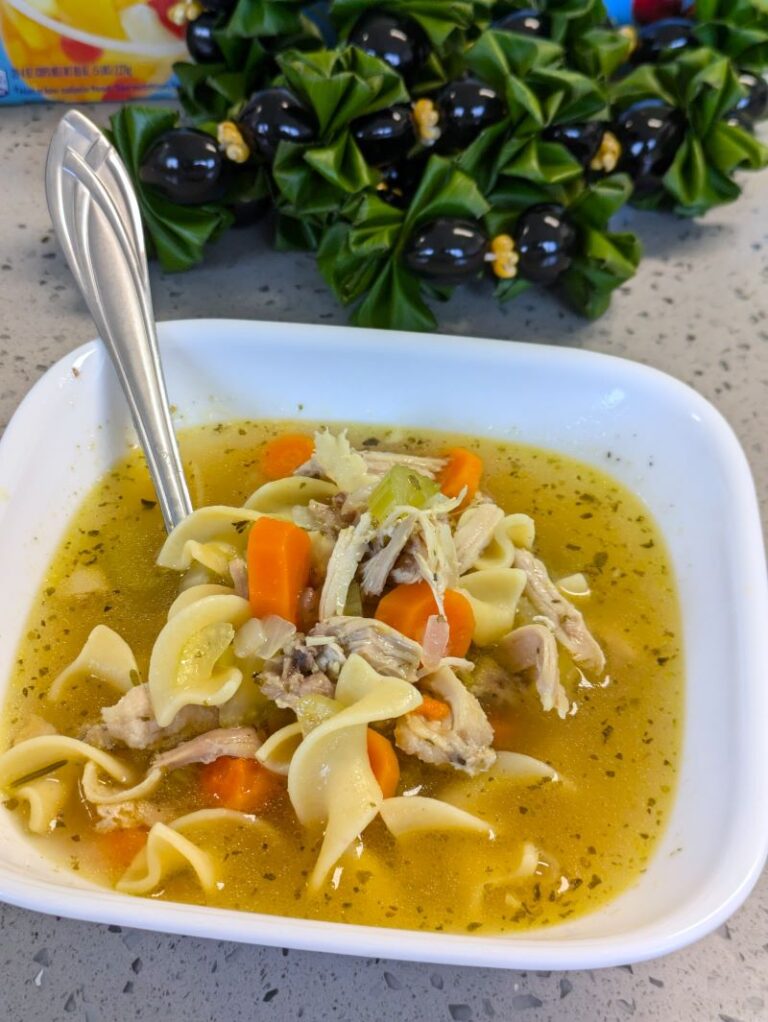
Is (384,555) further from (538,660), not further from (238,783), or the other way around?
(238,783)

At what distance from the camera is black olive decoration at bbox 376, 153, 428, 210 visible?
9.21 feet

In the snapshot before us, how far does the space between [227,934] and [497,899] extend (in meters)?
0.54

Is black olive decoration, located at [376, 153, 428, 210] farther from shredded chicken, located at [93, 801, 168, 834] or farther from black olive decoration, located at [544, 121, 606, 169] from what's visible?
shredded chicken, located at [93, 801, 168, 834]

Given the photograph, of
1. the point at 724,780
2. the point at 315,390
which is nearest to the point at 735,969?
the point at 724,780

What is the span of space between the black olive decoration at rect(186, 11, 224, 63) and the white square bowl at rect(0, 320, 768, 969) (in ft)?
3.40

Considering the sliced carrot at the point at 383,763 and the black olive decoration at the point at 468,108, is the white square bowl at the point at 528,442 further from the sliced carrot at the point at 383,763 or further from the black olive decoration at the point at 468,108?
the black olive decoration at the point at 468,108

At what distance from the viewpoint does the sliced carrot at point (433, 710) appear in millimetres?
1976

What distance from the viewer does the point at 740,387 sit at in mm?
2893

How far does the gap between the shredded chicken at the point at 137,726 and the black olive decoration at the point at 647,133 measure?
7.17 feet

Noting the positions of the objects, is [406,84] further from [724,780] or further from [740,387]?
[724,780]

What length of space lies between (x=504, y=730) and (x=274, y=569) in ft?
2.05

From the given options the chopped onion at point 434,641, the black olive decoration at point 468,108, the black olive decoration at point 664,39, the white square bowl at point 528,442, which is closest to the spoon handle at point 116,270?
the white square bowl at point 528,442

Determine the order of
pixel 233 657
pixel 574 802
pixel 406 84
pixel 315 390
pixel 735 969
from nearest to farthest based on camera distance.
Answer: pixel 735 969
pixel 574 802
pixel 233 657
pixel 315 390
pixel 406 84

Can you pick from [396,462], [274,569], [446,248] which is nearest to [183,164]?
[446,248]
